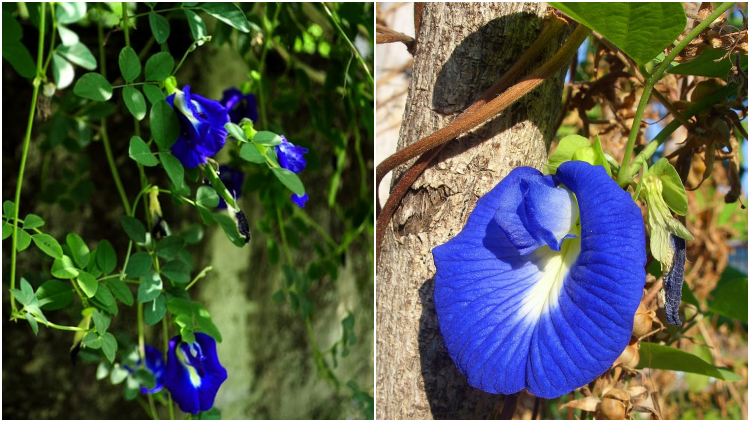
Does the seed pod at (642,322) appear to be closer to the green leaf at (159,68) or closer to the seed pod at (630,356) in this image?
the seed pod at (630,356)

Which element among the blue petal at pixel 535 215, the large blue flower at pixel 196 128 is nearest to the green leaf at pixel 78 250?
the large blue flower at pixel 196 128

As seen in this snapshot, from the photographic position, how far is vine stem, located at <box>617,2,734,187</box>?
1.40ft

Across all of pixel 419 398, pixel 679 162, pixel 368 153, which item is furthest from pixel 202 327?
pixel 368 153

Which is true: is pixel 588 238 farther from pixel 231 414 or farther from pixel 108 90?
pixel 231 414

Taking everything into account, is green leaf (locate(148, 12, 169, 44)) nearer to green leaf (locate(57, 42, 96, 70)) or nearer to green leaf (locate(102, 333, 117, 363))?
green leaf (locate(57, 42, 96, 70))

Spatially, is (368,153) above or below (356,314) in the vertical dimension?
above

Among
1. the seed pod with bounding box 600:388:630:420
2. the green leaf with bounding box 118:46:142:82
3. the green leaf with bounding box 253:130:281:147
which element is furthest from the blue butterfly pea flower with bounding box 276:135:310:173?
the seed pod with bounding box 600:388:630:420

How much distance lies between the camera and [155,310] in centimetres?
60

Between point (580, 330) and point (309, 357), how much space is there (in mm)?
944

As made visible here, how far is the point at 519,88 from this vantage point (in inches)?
19.0

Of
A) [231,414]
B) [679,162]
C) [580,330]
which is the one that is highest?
[679,162]

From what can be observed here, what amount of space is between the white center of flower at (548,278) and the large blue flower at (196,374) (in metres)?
0.35

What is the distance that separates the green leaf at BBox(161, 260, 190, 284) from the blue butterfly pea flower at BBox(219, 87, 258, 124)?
224 millimetres

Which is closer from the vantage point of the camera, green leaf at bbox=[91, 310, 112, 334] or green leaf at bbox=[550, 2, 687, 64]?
green leaf at bbox=[550, 2, 687, 64]
